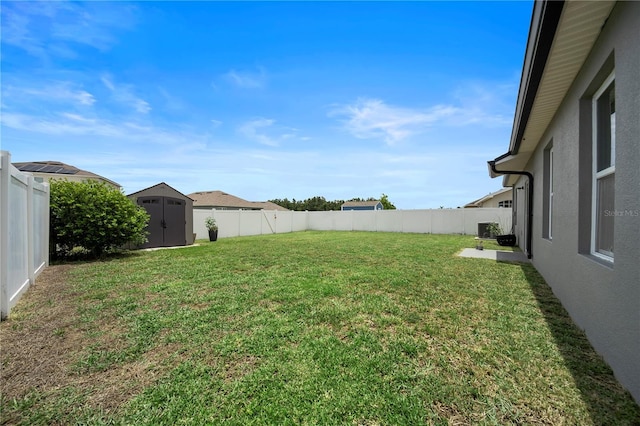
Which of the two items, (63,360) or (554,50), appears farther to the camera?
(554,50)

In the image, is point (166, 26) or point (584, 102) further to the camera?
point (166, 26)

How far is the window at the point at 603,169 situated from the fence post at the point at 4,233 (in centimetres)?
722

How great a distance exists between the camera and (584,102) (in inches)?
130

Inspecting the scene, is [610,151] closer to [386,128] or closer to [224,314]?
[224,314]

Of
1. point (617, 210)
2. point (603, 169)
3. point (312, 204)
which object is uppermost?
point (312, 204)

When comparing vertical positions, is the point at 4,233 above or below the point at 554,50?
below

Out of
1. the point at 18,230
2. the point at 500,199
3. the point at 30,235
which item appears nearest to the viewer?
the point at 18,230

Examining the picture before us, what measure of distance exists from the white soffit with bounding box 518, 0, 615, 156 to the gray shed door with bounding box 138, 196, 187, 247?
43.7 ft

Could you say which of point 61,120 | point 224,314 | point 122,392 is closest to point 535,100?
point 224,314

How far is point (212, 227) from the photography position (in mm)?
15625

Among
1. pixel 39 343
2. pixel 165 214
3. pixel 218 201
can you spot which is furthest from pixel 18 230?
pixel 218 201

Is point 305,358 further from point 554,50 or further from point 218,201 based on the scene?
point 218,201

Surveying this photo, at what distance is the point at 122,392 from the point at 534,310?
15.8 feet

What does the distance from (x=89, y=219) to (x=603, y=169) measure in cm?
1132
